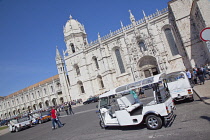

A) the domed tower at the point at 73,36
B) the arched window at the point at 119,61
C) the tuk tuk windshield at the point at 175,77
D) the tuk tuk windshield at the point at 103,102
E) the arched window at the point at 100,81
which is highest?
the domed tower at the point at 73,36

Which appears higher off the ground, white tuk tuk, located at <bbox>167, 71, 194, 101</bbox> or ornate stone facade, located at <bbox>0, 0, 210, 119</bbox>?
ornate stone facade, located at <bbox>0, 0, 210, 119</bbox>

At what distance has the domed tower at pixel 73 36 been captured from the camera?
35.9 metres

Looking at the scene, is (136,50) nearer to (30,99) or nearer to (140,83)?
(140,83)

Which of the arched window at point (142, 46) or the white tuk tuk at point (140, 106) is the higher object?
the arched window at point (142, 46)

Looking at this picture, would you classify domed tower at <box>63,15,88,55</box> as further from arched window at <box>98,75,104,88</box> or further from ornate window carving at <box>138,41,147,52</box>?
ornate window carving at <box>138,41,147,52</box>

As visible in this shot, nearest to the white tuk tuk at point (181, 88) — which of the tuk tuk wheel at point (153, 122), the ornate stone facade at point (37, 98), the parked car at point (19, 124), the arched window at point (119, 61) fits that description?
the tuk tuk wheel at point (153, 122)

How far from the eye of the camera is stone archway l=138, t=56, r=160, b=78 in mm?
26822

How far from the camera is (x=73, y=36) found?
118ft

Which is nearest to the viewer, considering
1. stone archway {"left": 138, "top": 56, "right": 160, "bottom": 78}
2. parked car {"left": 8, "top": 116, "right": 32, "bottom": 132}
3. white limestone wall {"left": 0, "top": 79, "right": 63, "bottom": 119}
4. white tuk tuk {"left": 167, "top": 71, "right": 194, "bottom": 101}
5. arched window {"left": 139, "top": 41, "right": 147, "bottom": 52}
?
white tuk tuk {"left": 167, "top": 71, "right": 194, "bottom": 101}

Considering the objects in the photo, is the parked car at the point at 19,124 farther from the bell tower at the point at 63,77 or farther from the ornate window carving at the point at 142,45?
the ornate window carving at the point at 142,45

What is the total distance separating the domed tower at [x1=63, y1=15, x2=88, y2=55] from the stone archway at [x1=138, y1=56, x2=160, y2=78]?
15.3 metres

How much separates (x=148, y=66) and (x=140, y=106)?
2151 centimetres

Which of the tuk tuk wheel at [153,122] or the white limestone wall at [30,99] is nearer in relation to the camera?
the tuk tuk wheel at [153,122]

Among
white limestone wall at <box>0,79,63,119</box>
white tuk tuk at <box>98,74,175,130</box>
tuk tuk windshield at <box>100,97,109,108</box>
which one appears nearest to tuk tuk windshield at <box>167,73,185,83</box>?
white tuk tuk at <box>98,74,175,130</box>
